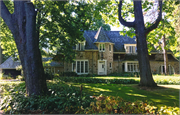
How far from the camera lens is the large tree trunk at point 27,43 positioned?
22.3 feet

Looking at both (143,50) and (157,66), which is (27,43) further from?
(157,66)

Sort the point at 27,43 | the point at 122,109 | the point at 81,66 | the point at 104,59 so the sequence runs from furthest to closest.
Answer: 1. the point at 104,59
2. the point at 81,66
3. the point at 27,43
4. the point at 122,109

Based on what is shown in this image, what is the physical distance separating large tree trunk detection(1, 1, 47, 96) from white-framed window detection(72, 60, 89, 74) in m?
17.4

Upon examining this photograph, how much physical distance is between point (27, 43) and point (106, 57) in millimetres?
19983

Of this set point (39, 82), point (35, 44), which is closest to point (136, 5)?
point (35, 44)

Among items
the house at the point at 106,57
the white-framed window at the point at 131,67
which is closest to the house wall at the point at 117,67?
the house at the point at 106,57

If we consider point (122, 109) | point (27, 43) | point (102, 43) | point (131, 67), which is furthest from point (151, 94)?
point (131, 67)

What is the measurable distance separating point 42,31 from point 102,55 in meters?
12.5

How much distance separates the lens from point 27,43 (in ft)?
22.5

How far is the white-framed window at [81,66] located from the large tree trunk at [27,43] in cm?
1739

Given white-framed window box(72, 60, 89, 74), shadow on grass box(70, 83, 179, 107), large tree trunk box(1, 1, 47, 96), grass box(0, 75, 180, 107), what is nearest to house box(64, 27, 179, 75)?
white-framed window box(72, 60, 89, 74)

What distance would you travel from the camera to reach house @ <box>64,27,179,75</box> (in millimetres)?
24828

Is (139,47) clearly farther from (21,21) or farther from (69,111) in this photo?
(21,21)

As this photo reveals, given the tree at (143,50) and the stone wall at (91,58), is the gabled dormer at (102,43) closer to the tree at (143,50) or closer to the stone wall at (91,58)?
the stone wall at (91,58)
